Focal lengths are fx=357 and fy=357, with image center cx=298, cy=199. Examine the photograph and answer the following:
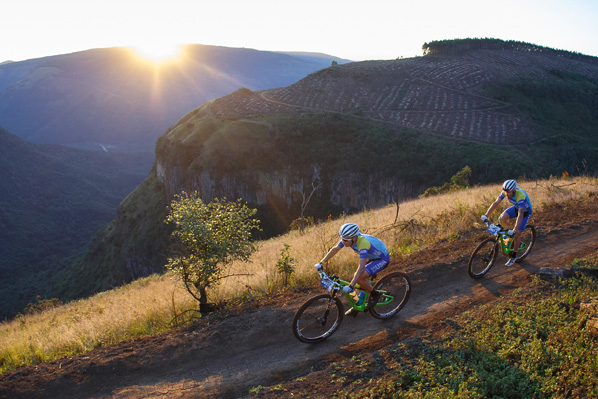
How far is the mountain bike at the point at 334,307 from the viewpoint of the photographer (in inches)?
271

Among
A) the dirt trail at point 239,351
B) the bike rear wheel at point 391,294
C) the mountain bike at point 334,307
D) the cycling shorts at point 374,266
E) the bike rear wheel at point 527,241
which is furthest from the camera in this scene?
the bike rear wheel at point 527,241

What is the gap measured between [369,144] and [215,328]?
5683 centimetres

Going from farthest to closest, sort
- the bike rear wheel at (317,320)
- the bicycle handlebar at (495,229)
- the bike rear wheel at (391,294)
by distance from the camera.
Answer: the bicycle handlebar at (495,229)
the bike rear wheel at (391,294)
the bike rear wheel at (317,320)

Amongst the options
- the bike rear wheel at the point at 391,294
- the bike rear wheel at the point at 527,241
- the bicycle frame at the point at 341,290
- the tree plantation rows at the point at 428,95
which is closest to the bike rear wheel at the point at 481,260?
the bike rear wheel at the point at 527,241

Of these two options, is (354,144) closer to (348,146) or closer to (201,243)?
(348,146)

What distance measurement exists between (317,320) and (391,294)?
1811 millimetres

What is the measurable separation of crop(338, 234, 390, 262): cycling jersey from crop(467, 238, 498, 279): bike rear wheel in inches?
109

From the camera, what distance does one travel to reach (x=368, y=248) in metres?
6.94

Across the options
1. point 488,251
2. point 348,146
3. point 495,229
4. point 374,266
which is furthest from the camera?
point 348,146

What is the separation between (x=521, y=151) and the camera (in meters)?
56.2

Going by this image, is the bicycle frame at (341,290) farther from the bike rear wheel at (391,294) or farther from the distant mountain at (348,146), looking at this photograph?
the distant mountain at (348,146)

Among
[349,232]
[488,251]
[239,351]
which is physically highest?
[349,232]

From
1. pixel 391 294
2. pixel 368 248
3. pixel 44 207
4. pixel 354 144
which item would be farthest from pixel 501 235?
pixel 44 207

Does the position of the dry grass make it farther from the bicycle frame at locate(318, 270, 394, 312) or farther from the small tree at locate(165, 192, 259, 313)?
the bicycle frame at locate(318, 270, 394, 312)
